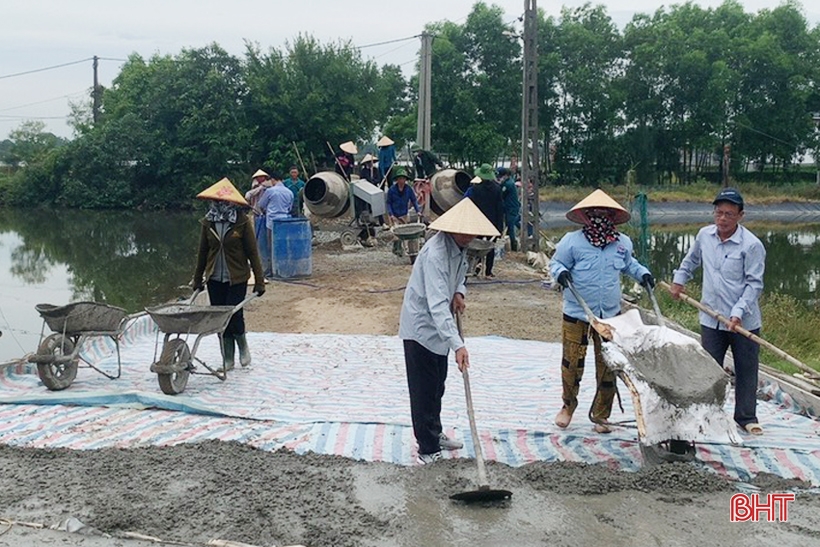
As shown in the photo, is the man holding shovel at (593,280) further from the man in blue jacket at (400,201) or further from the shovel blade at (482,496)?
the man in blue jacket at (400,201)

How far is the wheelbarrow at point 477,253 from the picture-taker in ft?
37.3

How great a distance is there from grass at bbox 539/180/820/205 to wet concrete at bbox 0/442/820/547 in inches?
1304

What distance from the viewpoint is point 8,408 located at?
214 inches

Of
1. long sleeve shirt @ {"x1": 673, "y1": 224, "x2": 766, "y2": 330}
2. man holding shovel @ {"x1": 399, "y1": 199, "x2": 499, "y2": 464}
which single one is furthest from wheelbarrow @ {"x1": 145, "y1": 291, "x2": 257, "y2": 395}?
long sleeve shirt @ {"x1": 673, "y1": 224, "x2": 766, "y2": 330}

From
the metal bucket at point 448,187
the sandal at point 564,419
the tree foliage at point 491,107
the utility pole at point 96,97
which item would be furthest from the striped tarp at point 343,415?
the utility pole at point 96,97

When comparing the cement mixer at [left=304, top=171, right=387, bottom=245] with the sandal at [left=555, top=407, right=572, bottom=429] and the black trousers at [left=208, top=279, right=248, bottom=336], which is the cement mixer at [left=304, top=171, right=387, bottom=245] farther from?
the sandal at [left=555, top=407, right=572, bottom=429]

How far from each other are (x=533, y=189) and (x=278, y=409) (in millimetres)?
11845

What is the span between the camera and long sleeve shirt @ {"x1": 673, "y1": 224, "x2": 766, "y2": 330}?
480 centimetres

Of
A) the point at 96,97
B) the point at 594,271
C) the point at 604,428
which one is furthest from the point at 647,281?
the point at 96,97

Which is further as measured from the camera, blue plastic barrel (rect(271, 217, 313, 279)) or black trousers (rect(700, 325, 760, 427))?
blue plastic barrel (rect(271, 217, 313, 279))

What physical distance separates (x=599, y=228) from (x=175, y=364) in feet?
10.1

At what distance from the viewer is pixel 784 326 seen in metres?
10.0

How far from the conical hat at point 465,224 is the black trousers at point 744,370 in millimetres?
1707

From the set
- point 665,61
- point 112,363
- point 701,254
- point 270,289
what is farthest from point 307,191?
point 665,61
